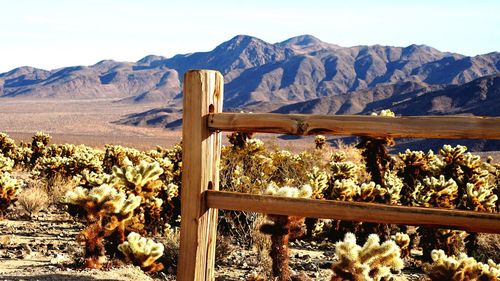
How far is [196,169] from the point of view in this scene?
3229 mm

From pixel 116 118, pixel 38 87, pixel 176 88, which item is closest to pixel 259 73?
pixel 176 88

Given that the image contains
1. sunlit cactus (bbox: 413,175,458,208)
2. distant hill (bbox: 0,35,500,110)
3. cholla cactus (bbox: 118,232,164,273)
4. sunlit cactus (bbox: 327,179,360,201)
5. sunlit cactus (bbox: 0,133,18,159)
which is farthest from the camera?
distant hill (bbox: 0,35,500,110)

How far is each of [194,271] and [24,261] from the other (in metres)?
3.26

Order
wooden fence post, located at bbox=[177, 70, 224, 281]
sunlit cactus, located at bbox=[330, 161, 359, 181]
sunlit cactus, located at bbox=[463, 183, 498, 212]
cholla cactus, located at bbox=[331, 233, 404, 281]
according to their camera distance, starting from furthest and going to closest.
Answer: sunlit cactus, located at bbox=[330, 161, 359, 181], sunlit cactus, located at bbox=[463, 183, 498, 212], cholla cactus, located at bbox=[331, 233, 404, 281], wooden fence post, located at bbox=[177, 70, 224, 281]

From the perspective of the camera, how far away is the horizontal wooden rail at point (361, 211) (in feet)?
9.00

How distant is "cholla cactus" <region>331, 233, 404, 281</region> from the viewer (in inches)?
151

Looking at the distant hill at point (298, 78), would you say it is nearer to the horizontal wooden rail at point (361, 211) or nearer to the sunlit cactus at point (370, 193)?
the sunlit cactus at point (370, 193)

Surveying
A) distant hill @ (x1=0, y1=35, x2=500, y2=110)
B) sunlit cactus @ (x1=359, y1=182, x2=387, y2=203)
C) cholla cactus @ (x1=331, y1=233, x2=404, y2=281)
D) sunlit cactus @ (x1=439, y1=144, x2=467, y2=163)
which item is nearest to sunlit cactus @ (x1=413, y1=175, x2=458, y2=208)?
sunlit cactus @ (x1=359, y1=182, x2=387, y2=203)

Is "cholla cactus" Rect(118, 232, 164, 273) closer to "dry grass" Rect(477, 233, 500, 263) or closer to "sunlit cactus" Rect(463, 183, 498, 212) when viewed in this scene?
"sunlit cactus" Rect(463, 183, 498, 212)

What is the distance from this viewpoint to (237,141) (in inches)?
420

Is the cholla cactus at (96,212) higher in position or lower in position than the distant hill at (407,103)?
lower

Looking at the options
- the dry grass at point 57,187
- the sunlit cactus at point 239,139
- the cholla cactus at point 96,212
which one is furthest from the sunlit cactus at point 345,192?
the dry grass at point 57,187

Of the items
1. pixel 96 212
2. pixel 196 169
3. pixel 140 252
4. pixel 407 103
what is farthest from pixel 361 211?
pixel 407 103

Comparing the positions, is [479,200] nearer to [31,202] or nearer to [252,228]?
[252,228]
